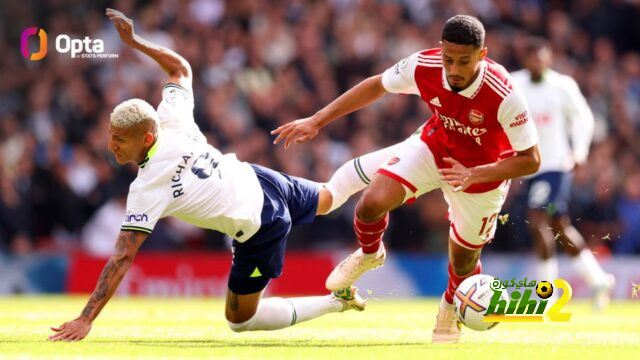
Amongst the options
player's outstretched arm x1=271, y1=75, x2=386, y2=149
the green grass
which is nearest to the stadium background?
the green grass

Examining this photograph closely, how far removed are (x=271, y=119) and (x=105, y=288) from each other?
11.5m

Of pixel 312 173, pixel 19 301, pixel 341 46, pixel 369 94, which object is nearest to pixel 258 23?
pixel 341 46

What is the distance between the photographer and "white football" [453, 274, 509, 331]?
9.05 meters

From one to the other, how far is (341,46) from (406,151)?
11.5 metres

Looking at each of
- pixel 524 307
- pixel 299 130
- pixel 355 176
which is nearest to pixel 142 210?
pixel 299 130

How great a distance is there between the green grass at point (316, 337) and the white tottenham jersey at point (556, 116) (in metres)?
1.94

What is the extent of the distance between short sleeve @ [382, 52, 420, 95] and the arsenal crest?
647 millimetres

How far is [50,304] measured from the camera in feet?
51.1

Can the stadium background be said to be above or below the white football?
below

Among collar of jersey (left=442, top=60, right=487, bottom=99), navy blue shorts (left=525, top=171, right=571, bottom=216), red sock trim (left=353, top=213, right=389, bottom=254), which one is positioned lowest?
navy blue shorts (left=525, top=171, right=571, bottom=216)

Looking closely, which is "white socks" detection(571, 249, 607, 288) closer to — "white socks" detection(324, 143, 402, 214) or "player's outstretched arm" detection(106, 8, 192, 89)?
"white socks" detection(324, 143, 402, 214)

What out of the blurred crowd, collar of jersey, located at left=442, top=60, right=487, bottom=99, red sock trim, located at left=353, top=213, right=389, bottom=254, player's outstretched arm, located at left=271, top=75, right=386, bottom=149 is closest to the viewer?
collar of jersey, located at left=442, top=60, right=487, bottom=99

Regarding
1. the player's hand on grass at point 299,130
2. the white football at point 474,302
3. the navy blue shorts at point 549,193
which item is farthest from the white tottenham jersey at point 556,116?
the white football at point 474,302

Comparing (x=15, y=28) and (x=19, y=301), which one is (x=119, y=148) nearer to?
(x=19, y=301)
